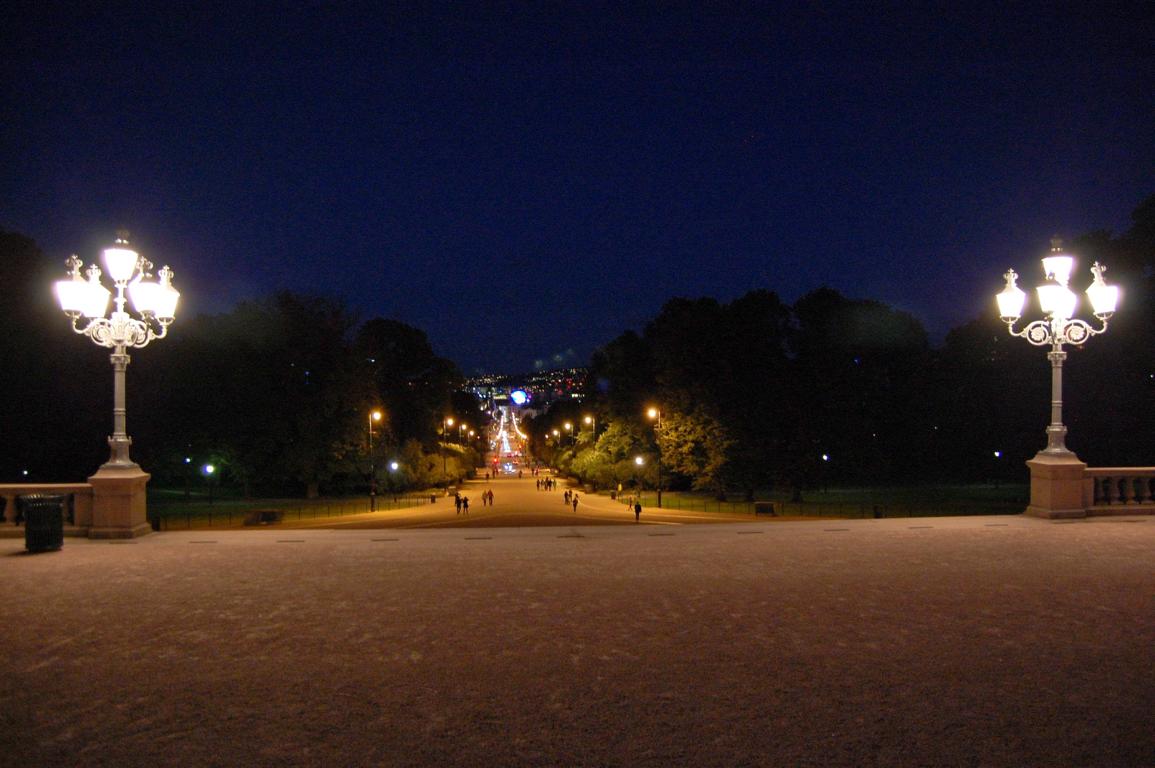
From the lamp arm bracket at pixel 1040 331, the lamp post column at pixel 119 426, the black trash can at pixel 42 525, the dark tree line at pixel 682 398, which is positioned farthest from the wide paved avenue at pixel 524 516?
the black trash can at pixel 42 525

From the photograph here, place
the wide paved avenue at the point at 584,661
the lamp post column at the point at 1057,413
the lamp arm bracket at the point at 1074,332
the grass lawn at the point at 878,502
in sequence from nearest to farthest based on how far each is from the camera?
the wide paved avenue at the point at 584,661
the lamp post column at the point at 1057,413
the lamp arm bracket at the point at 1074,332
the grass lawn at the point at 878,502

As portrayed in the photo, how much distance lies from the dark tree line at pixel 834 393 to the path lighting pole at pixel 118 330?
4379 centimetres

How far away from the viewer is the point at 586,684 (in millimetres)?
6199

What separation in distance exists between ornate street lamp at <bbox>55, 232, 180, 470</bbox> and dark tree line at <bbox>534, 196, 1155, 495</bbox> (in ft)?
143

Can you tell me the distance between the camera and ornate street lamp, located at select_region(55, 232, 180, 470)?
14.6m

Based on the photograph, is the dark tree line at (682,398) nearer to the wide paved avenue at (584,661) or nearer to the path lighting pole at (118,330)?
the path lighting pole at (118,330)

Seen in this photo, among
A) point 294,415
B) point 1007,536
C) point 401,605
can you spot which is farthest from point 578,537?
point 294,415

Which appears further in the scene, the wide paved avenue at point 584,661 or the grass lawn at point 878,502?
the grass lawn at point 878,502

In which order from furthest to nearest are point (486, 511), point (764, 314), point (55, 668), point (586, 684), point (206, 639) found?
1. point (764, 314)
2. point (486, 511)
3. point (206, 639)
4. point (55, 668)
5. point (586, 684)

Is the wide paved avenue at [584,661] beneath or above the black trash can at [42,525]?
beneath

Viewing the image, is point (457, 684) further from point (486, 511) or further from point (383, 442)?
point (383, 442)

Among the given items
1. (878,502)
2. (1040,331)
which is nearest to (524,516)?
(878,502)

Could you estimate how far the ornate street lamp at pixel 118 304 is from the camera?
14617mm

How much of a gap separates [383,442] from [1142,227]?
55.3 m
